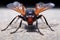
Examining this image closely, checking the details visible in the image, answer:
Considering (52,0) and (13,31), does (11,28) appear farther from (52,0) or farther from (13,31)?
(52,0)

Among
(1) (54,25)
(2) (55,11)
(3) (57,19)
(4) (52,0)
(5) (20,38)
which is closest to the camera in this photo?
(5) (20,38)

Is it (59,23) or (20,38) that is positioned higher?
(59,23)

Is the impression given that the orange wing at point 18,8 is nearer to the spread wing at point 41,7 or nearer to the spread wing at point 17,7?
the spread wing at point 17,7

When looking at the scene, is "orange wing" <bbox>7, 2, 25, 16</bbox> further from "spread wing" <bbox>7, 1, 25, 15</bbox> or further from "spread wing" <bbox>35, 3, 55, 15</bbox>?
"spread wing" <bbox>35, 3, 55, 15</bbox>

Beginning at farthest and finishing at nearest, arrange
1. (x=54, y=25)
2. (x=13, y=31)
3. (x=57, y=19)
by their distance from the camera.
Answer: (x=57, y=19) < (x=54, y=25) < (x=13, y=31)

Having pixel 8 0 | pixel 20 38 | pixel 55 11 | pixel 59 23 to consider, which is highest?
pixel 8 0

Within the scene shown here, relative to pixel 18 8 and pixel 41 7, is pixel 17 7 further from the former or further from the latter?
pixel 41 7

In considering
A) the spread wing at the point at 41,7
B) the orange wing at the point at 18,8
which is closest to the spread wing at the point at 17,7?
the orange wing at the point at 18,8

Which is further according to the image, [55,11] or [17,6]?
[55,11]

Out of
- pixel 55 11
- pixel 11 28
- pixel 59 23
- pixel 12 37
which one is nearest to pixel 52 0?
pixel 55 11

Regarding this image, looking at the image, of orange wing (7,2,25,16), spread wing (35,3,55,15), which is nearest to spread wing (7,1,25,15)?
orange wing (7,2,25,16)

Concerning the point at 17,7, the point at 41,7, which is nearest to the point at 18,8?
the point at 17,7
